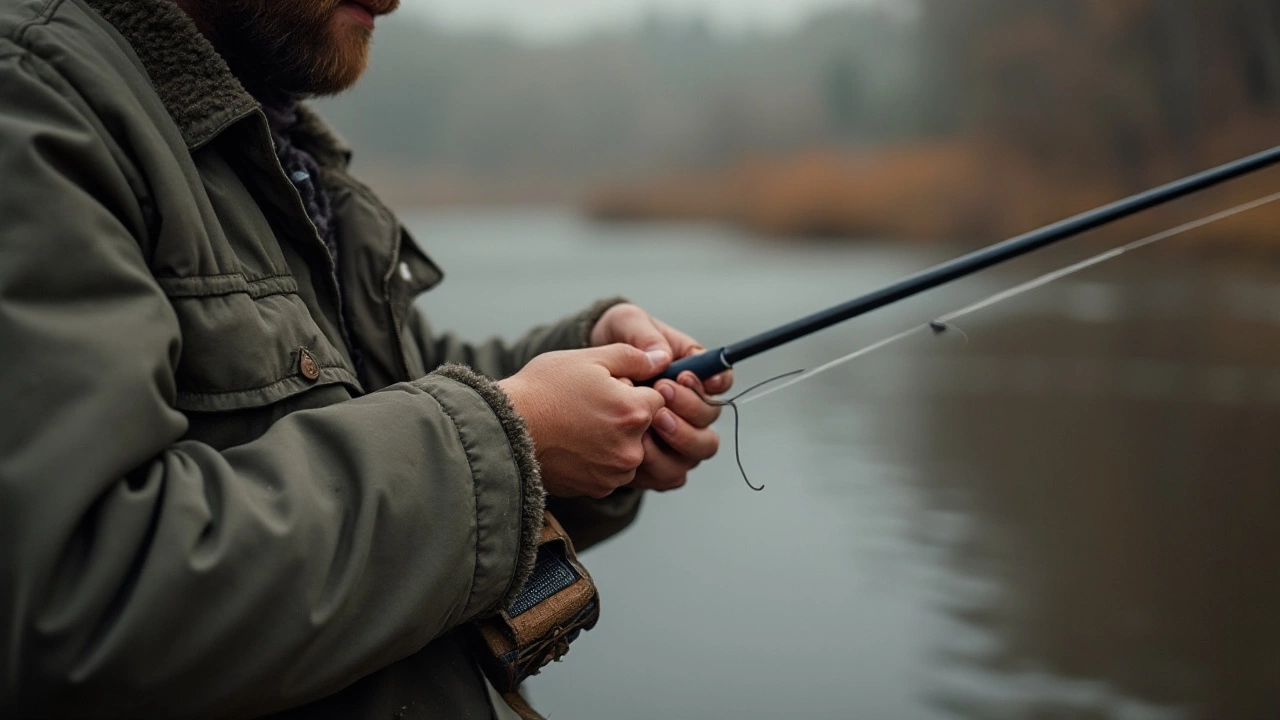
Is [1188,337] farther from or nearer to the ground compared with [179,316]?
farther from the ground

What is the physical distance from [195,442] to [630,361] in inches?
20.1

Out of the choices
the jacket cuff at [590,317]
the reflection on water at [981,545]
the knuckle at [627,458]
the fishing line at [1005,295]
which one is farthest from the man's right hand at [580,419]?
the reflection on water at [981,545]

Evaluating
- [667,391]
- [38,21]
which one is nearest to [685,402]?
[667,391]

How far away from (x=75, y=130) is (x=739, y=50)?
21020mm

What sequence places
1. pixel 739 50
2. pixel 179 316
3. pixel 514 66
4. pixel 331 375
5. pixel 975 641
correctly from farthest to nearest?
pixel 514 66 < pixel 739 50 < pixel 975 641 < pixel 331 375 < pixel 179 316

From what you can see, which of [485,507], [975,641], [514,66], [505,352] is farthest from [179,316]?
[514,66]

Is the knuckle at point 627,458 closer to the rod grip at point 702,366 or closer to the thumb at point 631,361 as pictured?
the thumb at point 631,361

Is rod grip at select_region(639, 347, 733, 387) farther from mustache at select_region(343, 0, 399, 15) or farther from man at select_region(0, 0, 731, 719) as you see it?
mustache at select_region(343, 0, 399, 15)

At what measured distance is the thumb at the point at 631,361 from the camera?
1137 mm

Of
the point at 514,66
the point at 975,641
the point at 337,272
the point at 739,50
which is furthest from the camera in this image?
the point at 514,66

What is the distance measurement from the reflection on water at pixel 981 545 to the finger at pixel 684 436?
0.87 meters

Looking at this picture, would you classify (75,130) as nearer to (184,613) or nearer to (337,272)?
(184,613)

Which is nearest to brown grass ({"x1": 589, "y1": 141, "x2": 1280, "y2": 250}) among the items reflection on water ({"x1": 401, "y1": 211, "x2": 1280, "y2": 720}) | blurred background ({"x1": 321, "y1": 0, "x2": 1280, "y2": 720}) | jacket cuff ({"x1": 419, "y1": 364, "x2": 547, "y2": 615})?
blurred background ({"x1": 321, "y1": 0, "x2": 1280, "y2": 720})

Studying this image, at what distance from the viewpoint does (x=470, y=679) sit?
103cm
